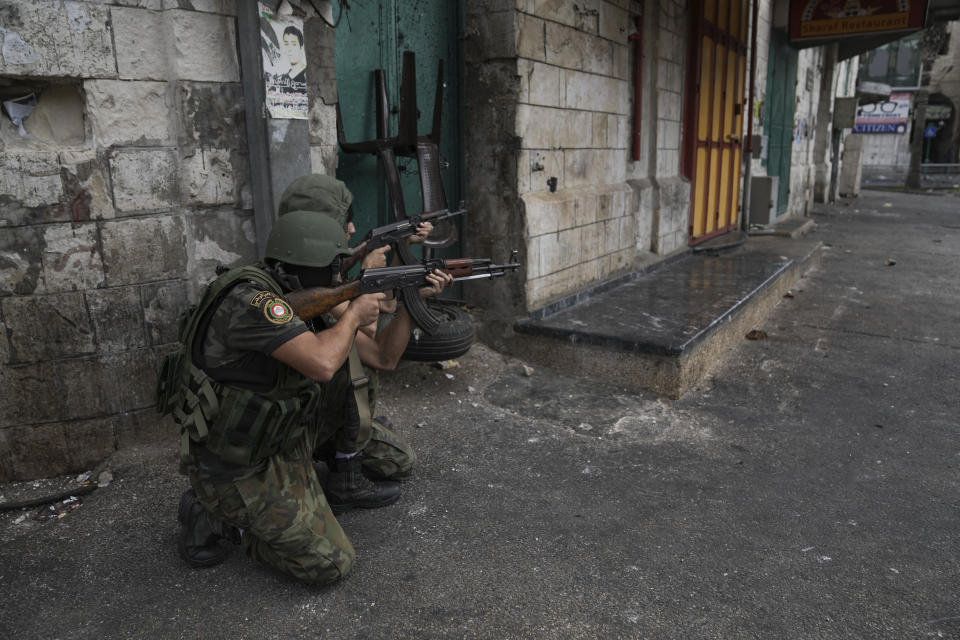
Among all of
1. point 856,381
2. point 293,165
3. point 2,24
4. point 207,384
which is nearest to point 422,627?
point 207,384

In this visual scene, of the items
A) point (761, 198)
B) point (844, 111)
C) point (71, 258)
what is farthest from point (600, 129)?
point (844, 111)

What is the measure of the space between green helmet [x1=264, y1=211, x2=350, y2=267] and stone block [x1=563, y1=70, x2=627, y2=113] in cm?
324

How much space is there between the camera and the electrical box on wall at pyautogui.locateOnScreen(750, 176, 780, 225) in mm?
10359

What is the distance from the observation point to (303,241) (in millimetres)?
2295

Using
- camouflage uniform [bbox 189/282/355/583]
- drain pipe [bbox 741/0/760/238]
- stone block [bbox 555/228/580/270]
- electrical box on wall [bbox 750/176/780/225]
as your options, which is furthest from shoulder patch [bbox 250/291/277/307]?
electrical box on wall [bbox 750/176/780/225]

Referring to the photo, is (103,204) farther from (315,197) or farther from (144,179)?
(315,197)

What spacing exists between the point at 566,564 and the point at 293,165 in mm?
2165

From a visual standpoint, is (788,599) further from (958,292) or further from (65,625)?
(958,292)

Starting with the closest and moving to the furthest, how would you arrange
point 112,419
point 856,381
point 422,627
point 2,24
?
point 422,627 < point 2,24 < point 112,419 < point 856,381

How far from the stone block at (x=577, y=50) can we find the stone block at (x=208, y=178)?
2.46 m

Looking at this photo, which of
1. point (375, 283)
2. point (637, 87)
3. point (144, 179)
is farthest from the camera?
point (637, 87)

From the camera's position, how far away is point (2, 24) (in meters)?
2.66

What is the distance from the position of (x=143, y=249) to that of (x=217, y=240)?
322 mm

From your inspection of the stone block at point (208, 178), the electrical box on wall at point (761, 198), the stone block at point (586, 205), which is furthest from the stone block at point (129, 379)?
the electrical box on wall at point (761, 198)
